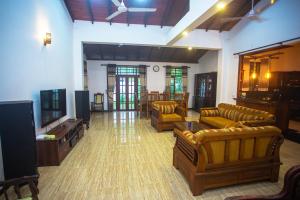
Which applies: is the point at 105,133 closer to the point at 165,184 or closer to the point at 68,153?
the point at 68,153

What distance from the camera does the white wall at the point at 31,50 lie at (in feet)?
8.32

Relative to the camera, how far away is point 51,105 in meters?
3.75

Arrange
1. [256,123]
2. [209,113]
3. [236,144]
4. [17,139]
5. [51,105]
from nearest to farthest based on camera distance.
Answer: [17,139] → [236,144] → [256,123] → [51,105] → [209,113]

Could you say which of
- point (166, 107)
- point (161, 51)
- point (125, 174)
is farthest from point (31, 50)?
point (161, 51)

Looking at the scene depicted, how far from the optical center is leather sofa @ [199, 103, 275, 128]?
363 cm

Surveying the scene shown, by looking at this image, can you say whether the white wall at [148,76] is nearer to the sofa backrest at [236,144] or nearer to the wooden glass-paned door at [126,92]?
the wooden glass-paned door at [126,92]

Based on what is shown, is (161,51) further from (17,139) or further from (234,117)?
(17,139)

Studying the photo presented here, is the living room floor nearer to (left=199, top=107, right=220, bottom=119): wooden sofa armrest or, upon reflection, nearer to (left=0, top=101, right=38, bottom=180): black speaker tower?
(left=0, top=101, right=38, bottom=180): black speaker tower

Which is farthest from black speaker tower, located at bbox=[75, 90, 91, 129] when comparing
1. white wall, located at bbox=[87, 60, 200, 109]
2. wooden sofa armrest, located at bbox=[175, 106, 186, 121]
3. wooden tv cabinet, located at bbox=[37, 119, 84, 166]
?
white wall, located at bbox=[87, 60, 200, 109]

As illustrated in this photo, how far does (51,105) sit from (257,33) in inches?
238

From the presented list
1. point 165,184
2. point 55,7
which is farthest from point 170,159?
point 55,7

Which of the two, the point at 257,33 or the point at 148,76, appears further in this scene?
the point at 148,76

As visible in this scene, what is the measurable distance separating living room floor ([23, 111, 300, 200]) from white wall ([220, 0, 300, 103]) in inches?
110

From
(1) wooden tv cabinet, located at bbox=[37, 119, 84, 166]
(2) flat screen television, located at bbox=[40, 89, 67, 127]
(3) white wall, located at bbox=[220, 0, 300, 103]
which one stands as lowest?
(1) wooden tv cabinet, located at bbox=[37, 119, 84, 166]
